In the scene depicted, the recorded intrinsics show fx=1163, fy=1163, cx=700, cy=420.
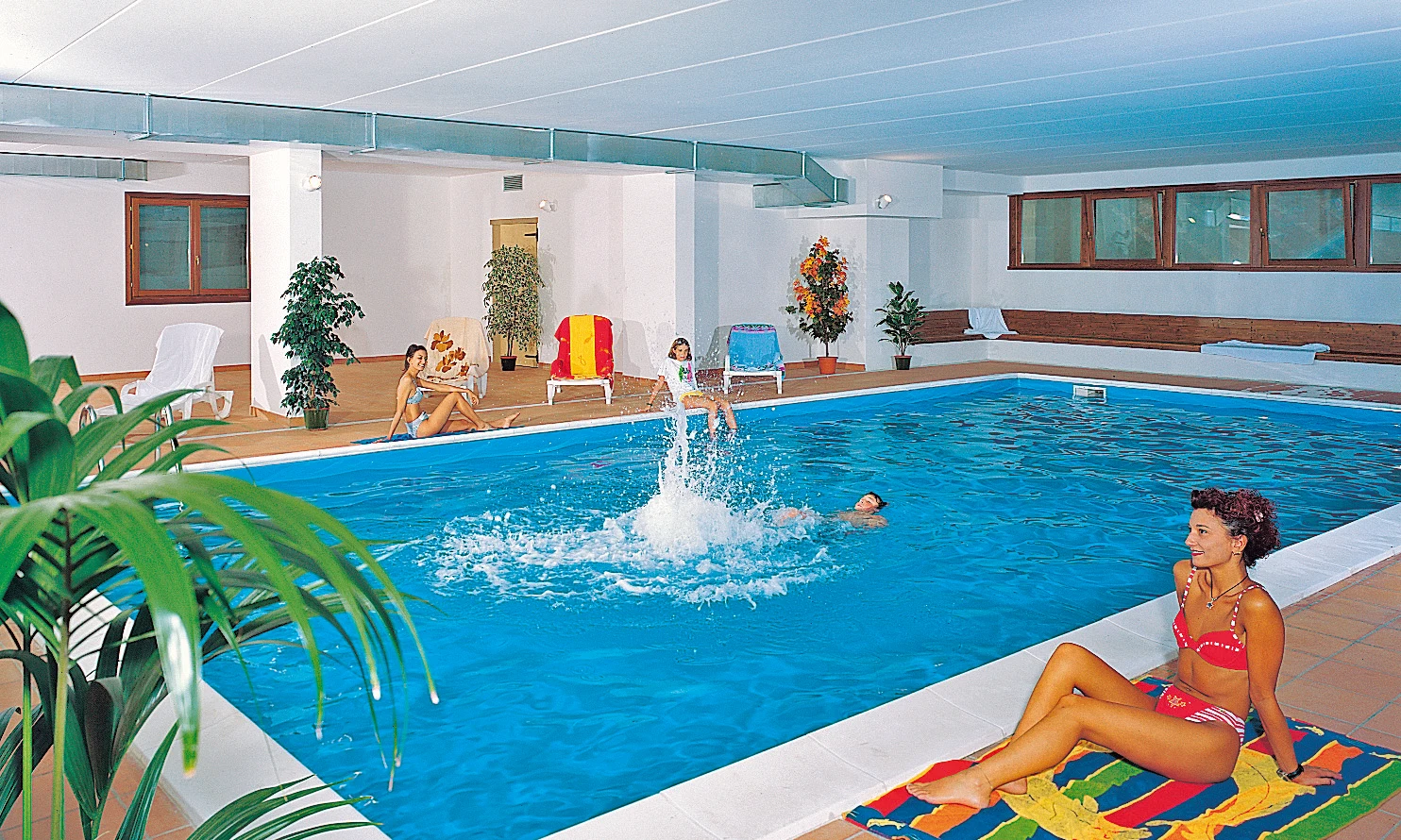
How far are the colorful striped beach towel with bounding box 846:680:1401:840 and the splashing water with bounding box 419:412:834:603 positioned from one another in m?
2.46

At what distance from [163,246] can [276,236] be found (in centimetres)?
462

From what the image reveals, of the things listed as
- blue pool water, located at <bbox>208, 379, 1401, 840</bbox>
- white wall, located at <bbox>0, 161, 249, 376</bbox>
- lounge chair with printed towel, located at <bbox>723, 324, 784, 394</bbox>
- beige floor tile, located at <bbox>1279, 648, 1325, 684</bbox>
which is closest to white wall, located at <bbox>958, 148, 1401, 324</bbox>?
blue pool water, located at <bbox>208, 379, 1401, 840</bbox>

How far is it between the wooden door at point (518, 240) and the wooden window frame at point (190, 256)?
9.95 feet

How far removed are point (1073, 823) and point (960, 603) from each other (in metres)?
2.63

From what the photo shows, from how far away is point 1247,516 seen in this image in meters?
2.99

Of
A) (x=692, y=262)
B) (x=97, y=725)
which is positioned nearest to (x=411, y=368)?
(x=692, y=262)

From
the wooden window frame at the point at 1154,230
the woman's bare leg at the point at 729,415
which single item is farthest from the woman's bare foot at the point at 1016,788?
the wooden window frame at the point at 1154,230

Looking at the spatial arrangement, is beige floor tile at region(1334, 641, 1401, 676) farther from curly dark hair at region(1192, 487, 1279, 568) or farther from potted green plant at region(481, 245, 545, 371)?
potted green plant at region(481, 245, 545, 371)

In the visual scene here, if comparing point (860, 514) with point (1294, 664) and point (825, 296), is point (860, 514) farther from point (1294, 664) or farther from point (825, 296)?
point (825, 296)

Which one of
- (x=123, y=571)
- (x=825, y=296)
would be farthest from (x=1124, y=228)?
(x=123, y=571)

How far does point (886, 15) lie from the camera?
209 inches

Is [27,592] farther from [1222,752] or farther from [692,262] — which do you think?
[692,262]

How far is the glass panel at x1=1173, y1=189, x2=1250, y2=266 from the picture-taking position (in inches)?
533

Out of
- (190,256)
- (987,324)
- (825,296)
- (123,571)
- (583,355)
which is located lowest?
(123,571)
